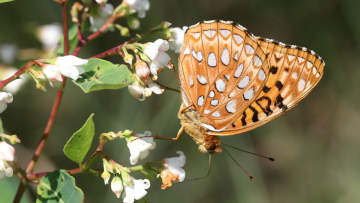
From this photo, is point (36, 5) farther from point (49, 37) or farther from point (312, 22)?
point (312, 22)

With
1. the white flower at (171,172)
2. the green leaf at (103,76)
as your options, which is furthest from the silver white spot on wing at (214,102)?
the green leaf at (103,76)

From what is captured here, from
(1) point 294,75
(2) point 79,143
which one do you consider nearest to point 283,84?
(1) point 294,75

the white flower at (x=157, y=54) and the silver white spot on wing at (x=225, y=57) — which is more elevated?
the white flower at (x=157, y=54)

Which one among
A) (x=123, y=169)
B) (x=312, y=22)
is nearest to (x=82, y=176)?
(x=123, y=169)

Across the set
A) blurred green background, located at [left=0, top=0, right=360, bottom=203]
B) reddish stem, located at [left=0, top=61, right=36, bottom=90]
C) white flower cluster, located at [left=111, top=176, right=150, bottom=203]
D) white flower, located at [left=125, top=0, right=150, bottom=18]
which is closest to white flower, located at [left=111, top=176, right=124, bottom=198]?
white flower cluster, located at [left=111, top=176, right=150, bottom=203]

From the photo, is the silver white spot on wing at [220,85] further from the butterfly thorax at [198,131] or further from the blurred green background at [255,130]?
the blurred green background at [255,130]

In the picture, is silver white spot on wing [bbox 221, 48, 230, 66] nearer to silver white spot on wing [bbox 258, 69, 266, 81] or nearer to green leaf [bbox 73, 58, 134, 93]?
silver white spot on wing [bbox 258, 69, 266, 81]
